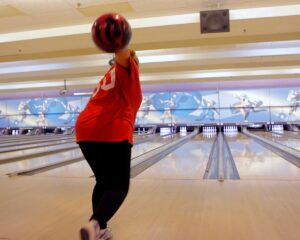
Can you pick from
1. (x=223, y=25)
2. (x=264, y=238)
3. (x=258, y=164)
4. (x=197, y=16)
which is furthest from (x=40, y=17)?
(x=264, y=238)

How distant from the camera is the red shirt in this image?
1.39 meters

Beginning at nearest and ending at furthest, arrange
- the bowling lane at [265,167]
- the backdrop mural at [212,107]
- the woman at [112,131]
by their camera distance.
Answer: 1. the woman at [112,131]
2. the bowling lane at [265,167]
3. the backdrop mural at [212,107]

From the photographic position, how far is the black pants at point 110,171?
4.54 feet

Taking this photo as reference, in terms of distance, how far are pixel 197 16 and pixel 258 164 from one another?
2786 millimetres

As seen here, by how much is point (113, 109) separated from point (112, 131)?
3.9 inches

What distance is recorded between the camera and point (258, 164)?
402 cm

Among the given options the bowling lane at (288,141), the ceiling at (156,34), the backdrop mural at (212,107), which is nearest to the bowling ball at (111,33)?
the ceiling at (156,34)

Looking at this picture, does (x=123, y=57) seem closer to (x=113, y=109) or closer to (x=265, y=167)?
(x=113, y=109)

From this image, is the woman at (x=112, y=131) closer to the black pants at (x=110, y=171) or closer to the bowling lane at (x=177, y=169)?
the black pants at (x=110, y=171)

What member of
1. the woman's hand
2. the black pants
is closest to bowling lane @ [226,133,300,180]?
the black pants

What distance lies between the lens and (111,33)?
1.27m

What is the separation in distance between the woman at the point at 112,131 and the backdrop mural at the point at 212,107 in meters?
10.9

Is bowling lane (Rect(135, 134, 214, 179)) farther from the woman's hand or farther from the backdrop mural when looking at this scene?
the backdrop mural

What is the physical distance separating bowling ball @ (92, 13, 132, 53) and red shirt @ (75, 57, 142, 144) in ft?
0.34
